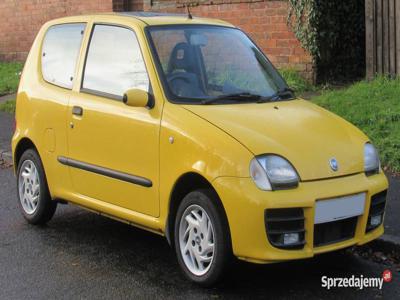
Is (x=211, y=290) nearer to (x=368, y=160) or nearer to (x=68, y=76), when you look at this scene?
(x=368, y=160)

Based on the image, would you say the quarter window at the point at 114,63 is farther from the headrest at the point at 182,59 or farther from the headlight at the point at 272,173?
the headlight at the point at 272,173

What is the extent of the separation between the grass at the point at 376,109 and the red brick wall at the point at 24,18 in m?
7.37

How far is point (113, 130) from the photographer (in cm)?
539

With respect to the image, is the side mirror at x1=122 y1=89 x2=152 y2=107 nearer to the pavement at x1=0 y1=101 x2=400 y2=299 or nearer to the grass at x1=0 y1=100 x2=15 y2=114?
the pavement at x1=0 y1=101 x2=400 y2=299

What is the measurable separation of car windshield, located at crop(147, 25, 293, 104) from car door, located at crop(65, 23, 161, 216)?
18cm

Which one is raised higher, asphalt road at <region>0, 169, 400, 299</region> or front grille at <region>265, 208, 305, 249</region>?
front grille at <region>265, 208, 305, 249</region>

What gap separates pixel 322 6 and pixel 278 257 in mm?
7217

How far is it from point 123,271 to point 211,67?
66.8 inches

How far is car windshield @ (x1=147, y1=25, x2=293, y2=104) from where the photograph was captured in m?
5.23

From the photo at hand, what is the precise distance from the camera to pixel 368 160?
4.93m

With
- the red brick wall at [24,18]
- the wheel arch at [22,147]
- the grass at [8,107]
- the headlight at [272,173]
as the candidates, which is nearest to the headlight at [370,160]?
the headlight at [272,173]

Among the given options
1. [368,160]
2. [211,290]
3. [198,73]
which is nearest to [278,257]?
[211,290]

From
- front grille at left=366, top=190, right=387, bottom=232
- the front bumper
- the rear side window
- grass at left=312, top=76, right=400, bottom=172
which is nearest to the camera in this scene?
the front bumper

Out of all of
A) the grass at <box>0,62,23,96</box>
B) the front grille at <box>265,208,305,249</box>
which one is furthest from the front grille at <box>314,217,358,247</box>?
the grass at <box>0,62,23,96</box>
